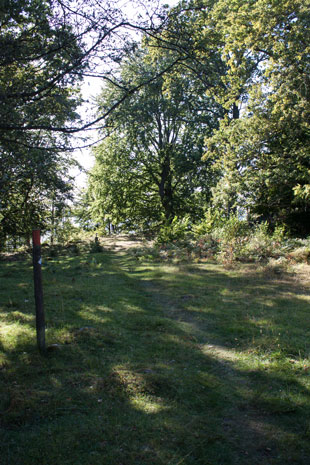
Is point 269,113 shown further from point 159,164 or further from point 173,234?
point 159,164

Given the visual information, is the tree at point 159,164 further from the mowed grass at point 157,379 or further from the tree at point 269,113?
the mowed grass at point 157,379

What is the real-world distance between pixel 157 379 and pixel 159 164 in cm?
2200

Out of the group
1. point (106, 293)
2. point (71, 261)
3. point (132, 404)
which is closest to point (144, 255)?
point (71, 261)

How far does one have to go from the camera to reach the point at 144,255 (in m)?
15.3

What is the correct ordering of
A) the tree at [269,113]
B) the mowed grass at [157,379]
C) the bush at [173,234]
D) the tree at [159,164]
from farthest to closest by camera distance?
the tree at [159,164] → the bush at [173,234] → the tree at [269,113] → the mowed grass at [157,379]

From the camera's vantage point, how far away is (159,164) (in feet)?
83.1

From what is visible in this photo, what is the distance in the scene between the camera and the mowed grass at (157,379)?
127 inches

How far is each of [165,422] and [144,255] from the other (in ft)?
38.5

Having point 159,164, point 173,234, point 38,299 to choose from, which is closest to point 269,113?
point 173,234

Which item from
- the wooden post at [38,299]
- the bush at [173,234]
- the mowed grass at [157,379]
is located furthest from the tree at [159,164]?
the wooden post at [38,299]

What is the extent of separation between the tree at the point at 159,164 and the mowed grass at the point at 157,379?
53.3 feet

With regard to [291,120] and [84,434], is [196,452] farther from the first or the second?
[291,120]

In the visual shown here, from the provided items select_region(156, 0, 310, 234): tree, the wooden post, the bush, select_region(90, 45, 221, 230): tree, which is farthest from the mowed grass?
select_region(90, 45, 221, 230): tree

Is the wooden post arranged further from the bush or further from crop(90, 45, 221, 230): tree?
crop(90, 45, 221, 230): tree
